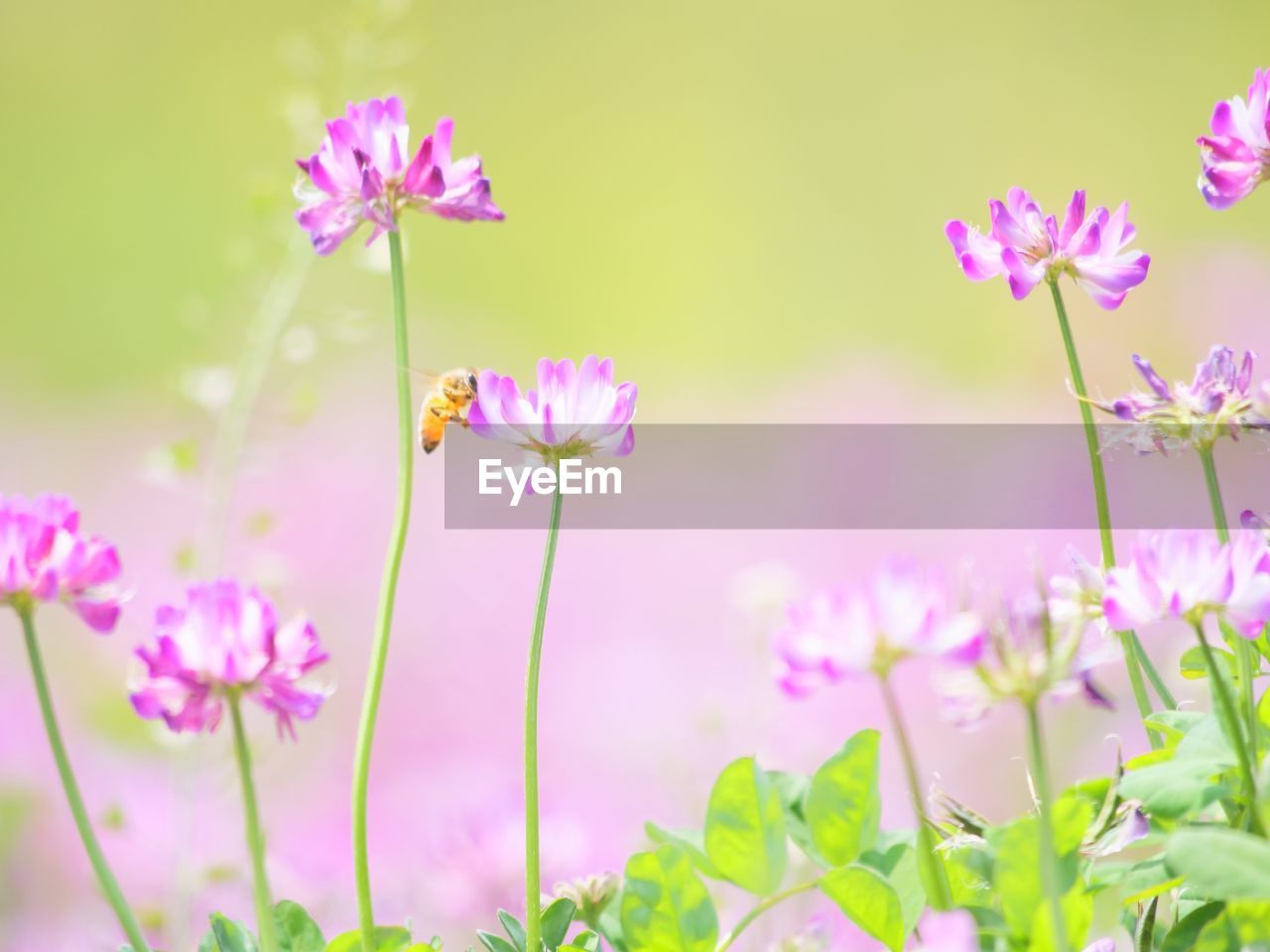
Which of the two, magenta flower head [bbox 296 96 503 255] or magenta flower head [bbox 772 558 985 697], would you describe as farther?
magenta flower head [bbox 296 96 503 255]

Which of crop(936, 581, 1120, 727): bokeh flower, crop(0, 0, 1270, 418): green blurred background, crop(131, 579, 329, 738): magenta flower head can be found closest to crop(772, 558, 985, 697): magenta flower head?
crop(936, 581, 1120, 727): bokeh flower

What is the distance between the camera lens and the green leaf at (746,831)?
323mm

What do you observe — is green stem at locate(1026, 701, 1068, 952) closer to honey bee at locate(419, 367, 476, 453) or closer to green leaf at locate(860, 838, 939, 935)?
green leaf at locate(860, 838, 939, 935)

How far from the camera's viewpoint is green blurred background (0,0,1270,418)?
6.66ft

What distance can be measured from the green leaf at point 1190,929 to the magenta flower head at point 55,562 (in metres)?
0.25

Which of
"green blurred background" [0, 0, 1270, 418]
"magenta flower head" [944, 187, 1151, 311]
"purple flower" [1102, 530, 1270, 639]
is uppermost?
"green blurred background" [0, 0, 1270, 418]

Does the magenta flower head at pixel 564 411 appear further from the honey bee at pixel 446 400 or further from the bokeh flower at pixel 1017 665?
the honey bee at pixel 446 400

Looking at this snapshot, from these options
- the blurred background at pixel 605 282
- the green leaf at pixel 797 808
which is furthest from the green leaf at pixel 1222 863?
the blurred background at pixel 605 282

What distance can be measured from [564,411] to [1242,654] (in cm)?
16

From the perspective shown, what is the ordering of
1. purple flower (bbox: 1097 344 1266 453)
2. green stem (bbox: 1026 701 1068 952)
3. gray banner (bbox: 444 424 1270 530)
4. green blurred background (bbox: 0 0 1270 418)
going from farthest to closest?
green blurred background (bbox: 0 0 1270 418) → gray banner (bbox: 444 424 1270 530) → purple flower (bbox: 1097 344 1266 453) → green stem (bbox: 1026 701 1068 952)

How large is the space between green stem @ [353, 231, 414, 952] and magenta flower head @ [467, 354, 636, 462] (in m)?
0.02

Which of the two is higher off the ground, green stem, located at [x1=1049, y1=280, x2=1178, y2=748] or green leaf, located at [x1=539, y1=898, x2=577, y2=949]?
green stem, located at [x1=1049, y1=280, x2=1178, y2=748]

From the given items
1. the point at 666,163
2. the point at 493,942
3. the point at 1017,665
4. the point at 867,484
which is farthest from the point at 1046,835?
the point at 666,163

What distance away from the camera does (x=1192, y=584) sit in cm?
25
